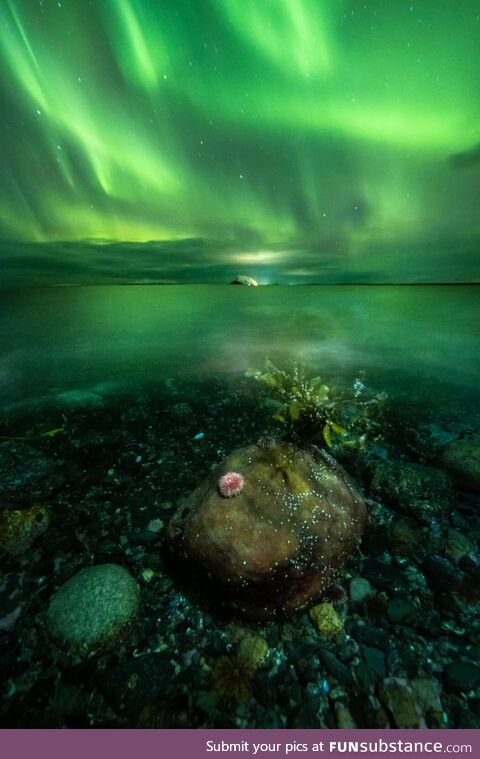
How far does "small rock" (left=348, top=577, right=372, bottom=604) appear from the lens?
5586 millimetres

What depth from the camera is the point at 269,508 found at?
5.49 m

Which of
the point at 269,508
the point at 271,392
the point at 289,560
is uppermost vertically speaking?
the point at 269,508

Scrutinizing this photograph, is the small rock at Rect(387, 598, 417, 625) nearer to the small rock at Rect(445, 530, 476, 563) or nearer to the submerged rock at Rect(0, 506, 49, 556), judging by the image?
the small rock at Rect(445, 530, 476, 563)

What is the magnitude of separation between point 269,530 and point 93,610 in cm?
319

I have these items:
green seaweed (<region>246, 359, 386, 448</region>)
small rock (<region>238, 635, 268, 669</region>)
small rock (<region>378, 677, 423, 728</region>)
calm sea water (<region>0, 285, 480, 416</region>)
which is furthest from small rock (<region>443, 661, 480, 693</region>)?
calm sea water (<region>0, 285, 480, 416</region>)

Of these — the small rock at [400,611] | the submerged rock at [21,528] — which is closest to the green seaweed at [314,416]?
the small rock at [400,611]

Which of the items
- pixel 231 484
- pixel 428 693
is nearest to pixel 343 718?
pixel 428 693

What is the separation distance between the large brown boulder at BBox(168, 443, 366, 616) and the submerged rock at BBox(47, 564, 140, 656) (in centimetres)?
A: 113

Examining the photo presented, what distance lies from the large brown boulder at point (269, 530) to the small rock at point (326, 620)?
0.18m

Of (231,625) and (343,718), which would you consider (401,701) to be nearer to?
(343,718)

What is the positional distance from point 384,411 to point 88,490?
1220 centimetres

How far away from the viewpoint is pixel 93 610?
509 cm
